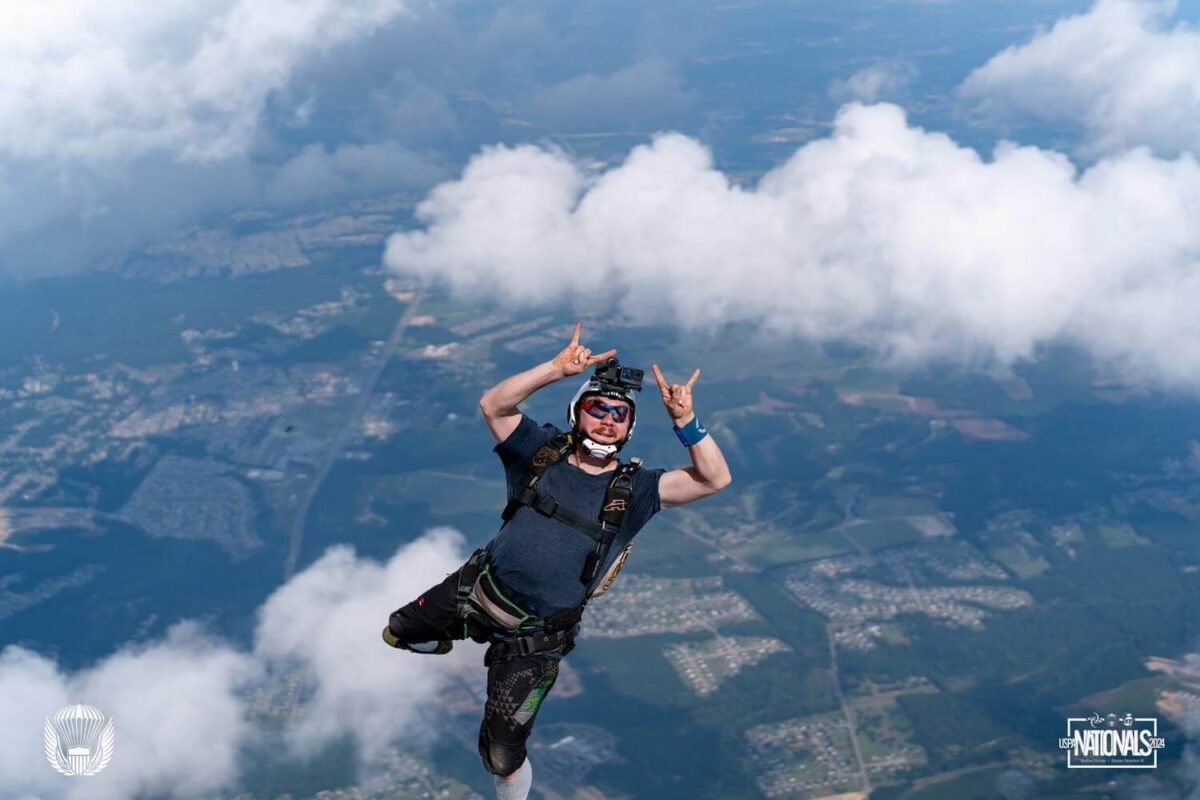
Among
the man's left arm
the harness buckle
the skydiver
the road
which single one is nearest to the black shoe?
the skydiver

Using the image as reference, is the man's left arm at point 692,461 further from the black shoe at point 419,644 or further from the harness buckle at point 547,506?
the black shoe at point 419,644

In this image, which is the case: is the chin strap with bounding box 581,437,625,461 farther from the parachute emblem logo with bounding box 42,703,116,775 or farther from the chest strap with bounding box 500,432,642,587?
the parachute emblem logo with bounding box 42,703,116,775

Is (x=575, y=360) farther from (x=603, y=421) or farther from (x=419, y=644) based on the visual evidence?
(x=419, y=644)

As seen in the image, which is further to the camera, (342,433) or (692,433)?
(342,433)

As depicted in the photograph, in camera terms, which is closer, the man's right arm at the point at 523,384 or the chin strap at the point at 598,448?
the man's right arm at the point at 523,384

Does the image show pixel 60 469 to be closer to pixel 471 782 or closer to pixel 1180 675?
pixel 471 782

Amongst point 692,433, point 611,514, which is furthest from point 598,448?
point 692,433

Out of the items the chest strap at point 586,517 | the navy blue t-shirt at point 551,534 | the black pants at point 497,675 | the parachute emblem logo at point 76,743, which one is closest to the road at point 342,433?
the parachute emblem logo at point 76,743
